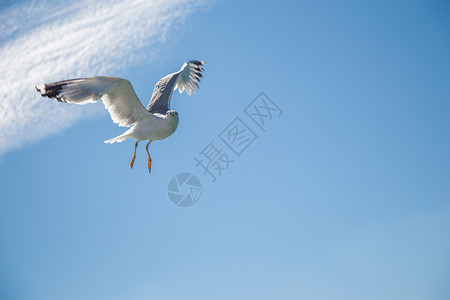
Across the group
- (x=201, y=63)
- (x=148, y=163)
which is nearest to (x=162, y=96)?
(x=148, y=163)

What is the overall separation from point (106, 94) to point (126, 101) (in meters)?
0.50

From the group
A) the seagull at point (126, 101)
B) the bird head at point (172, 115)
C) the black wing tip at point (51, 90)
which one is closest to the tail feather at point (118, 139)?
the seagull at point (126, 101)

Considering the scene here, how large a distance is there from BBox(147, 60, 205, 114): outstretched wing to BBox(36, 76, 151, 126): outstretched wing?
0.74 meters

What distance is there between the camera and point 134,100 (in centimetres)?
1160

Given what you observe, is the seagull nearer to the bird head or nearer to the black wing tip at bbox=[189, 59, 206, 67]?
the bird head

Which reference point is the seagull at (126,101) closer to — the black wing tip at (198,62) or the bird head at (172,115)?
the bird head at (172,115)

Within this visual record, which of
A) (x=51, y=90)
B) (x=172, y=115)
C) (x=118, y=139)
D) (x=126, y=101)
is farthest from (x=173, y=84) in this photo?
(x=51, y=90)

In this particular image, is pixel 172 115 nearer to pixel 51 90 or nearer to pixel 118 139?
pixel 118 139

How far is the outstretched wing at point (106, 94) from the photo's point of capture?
10.6 m

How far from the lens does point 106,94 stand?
455 inches

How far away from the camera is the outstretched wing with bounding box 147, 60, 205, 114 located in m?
12.5

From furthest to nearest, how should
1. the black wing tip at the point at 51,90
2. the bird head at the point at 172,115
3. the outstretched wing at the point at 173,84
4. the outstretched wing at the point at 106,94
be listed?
1. the outstretched wing at the point at 173,84
2. the bird head at the point at 172,115
3. the outstretched wing at the point at 106,94
4. the black wing tip at the point at 51,90

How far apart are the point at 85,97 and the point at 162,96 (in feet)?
7.80

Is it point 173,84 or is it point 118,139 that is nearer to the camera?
point 118,139
